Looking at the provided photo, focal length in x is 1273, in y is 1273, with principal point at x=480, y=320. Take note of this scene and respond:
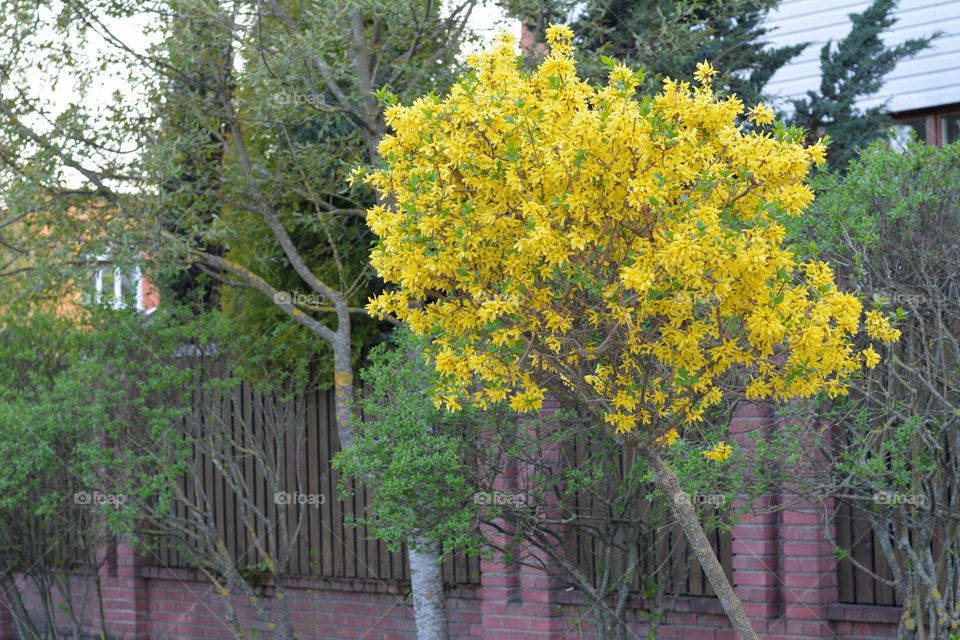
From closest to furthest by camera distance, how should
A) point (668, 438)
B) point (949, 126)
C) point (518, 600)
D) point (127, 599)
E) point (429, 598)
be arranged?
point (668, 438)
point (429, 598)
point (518, 600)
point (127, 599)
point (949, 126)

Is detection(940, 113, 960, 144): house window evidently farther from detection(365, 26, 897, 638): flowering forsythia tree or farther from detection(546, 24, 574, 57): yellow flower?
detection(546, 24, 574, 57): yellow flower

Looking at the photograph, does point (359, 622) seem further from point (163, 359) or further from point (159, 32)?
point (159, 32)

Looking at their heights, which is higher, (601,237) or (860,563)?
(601,237)

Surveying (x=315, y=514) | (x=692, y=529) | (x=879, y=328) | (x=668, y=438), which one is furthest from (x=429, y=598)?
(x=879, y=328)

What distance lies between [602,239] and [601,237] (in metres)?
0.01

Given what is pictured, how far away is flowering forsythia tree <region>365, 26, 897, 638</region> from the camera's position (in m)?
4.56

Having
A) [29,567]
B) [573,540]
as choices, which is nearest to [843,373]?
[573,540]

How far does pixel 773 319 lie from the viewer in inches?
179

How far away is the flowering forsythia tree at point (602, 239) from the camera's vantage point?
4.56m

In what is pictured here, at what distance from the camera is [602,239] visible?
4766mm

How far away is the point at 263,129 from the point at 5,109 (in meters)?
1.89

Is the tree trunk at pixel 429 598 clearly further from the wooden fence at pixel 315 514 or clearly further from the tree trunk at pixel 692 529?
the tree trunk at pixel 692 529

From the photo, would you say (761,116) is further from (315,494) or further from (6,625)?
(6,625)

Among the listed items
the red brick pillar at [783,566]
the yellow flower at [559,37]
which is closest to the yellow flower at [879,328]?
the yellow flower at [559,37]
